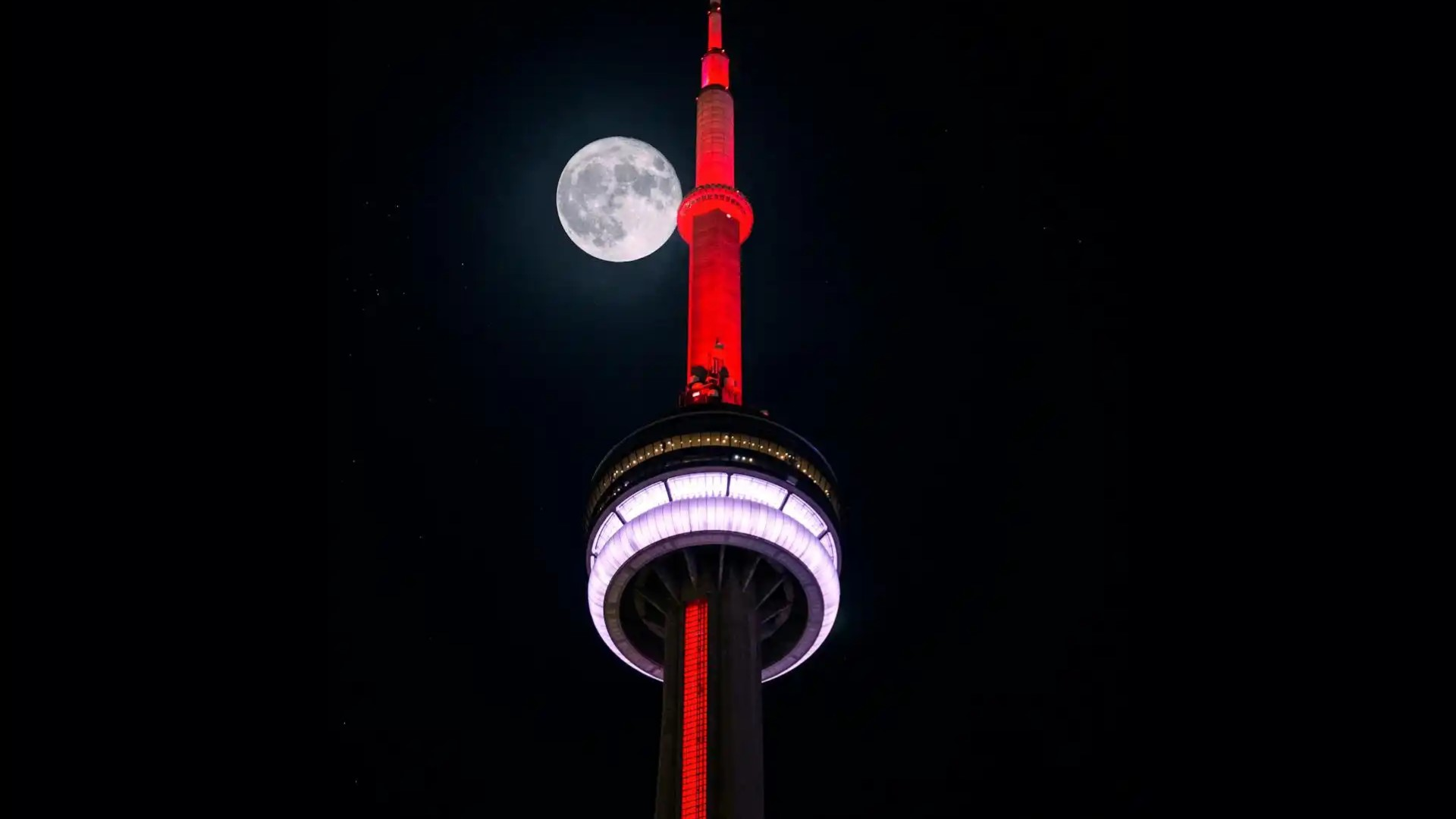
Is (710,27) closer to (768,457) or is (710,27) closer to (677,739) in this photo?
(768,457)

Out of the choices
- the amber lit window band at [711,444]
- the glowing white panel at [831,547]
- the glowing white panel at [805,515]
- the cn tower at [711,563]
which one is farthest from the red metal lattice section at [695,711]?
the amber lit window band at [711,444]

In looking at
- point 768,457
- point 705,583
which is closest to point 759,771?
point 705,583

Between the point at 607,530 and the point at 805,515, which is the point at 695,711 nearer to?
the point at 607,530

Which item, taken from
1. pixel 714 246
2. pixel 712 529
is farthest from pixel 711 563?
pixel 714 246

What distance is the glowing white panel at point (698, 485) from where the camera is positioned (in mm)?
50469

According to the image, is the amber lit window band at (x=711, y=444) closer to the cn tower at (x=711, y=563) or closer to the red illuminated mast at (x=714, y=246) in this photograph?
the cn tower at (x=711, y=563)

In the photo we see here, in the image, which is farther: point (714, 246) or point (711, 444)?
point (714, 246)

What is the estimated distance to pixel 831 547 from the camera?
52.8m

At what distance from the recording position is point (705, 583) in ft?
167

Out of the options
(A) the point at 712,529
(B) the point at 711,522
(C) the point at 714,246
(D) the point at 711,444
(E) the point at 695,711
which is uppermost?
(C) the point at 714,246

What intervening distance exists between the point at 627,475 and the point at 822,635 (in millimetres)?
9984

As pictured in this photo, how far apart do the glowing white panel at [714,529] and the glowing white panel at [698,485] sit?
0.10 metres

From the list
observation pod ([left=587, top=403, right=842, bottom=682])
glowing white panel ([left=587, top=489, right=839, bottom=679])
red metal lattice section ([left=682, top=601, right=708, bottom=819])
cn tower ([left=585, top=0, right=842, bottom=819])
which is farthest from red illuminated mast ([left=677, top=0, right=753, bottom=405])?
red metal lattice section ([left=682, top=601, right=708, bottom=819])

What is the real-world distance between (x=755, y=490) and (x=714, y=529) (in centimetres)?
208
